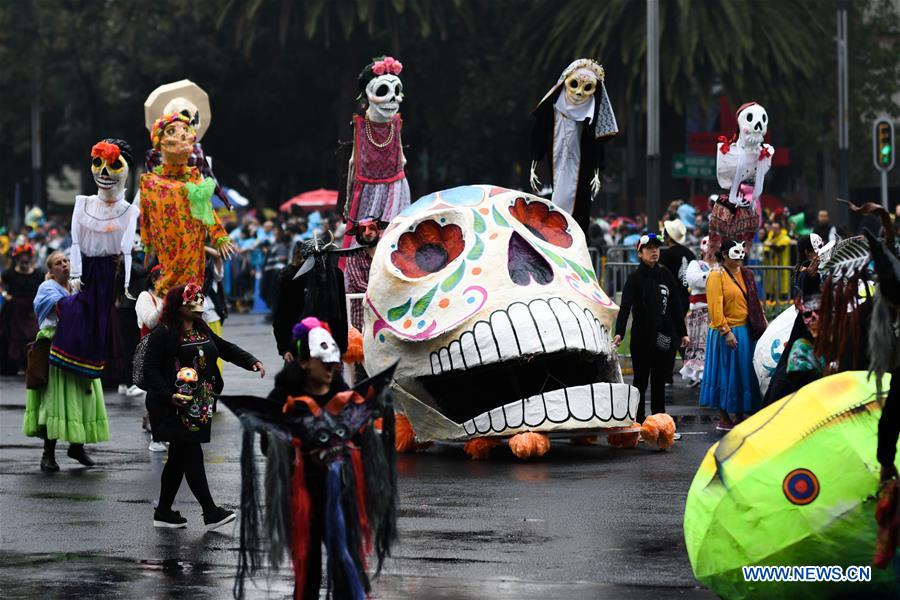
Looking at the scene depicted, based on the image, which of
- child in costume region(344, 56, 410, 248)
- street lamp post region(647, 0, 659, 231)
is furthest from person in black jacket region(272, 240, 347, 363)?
street lamp post region(647, 0, 659, 231)

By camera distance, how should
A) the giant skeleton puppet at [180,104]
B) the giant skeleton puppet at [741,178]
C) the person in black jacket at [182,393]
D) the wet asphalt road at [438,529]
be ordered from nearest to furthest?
the wet asphalt road at [438,529]
the person in black jacket at [182,393]
the giant skeleton puppet at [741,178]
the giant skeleton puppet at [180,104]

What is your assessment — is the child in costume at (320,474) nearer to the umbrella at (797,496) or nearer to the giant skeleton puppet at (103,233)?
the umbrella at (797,496)

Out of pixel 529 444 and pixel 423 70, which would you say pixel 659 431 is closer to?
pixel 529 444

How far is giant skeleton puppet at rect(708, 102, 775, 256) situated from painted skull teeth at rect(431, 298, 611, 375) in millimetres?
5113

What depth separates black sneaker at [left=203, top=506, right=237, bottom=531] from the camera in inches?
423

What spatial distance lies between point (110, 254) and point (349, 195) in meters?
2.69

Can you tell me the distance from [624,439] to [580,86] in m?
4.03

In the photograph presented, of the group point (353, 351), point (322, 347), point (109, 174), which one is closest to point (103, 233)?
point (109, 174)

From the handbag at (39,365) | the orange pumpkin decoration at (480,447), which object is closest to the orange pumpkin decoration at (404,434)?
the orange pumpkin decoration at (480,447)

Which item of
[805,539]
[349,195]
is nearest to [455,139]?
[349,195]

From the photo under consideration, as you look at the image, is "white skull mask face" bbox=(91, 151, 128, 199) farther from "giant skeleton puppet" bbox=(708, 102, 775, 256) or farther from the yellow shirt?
"giant skeleton puppet" bbox=(708, 102, 775, 256)

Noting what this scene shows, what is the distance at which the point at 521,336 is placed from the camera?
12883mm

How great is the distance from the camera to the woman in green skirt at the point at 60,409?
44.5 feet

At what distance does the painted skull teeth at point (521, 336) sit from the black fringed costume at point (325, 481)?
16.5ft
